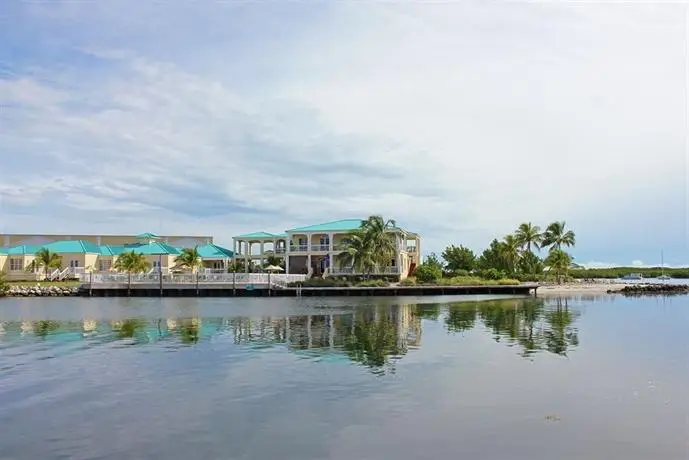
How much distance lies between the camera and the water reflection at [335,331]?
71.9ft

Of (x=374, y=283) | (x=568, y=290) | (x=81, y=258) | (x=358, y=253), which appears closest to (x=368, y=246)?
(x=358, y=253)

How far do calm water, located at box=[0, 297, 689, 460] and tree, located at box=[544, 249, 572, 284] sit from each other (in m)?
54.7

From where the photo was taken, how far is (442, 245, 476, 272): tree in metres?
78.8

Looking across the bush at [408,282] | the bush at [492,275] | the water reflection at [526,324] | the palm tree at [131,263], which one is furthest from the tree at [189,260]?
the water reflection at [526,324]

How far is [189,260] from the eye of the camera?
244ft

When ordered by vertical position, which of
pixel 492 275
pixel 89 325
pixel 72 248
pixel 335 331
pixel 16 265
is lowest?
pixel 335 331

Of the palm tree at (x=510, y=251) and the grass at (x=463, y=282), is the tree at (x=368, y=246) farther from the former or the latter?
the palm tree at (x=510, y=251)

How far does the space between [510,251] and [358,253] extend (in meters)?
24.3

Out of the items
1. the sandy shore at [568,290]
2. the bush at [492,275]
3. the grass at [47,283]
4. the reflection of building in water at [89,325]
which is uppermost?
the bush at [492,275]

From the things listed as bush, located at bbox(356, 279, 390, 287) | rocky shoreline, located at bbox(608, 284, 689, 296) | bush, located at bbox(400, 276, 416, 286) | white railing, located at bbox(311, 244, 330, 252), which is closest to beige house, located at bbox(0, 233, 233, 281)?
white railing, located at bbox(311, 244, 330, 252)

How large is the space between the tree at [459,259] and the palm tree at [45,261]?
47398 millimetres

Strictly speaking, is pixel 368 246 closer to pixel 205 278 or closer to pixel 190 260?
pixel 205 278

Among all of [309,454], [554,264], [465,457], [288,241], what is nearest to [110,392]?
[309,454]

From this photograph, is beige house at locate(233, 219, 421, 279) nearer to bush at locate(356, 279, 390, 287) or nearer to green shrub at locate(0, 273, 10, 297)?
bush at locate(356, 279, 390, 287)
